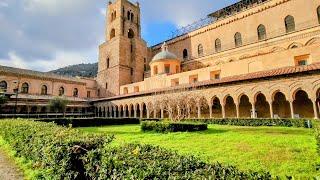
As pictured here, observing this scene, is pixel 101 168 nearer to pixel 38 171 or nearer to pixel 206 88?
pixel 38 171

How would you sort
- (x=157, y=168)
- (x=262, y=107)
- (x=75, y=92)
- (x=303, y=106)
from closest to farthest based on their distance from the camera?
(x=157, y=168) → (x=303, y=106) → (x=262, y=107) → (x=75, y=92)

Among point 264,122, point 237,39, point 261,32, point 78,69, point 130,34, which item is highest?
point 78,69

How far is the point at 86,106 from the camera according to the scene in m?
41.3

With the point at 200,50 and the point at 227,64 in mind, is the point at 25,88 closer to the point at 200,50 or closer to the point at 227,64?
the point at 200,50

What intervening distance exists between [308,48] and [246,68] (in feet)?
19.3

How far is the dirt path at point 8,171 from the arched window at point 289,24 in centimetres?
2898

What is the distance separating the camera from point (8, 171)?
670 centimetres

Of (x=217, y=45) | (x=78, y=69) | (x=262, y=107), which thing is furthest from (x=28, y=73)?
(x=78, y=69)

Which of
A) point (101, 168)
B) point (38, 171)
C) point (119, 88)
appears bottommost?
point (38, 171)

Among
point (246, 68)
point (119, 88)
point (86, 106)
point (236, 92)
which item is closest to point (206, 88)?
point (236, 92)

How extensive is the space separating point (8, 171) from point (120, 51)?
3552 cm

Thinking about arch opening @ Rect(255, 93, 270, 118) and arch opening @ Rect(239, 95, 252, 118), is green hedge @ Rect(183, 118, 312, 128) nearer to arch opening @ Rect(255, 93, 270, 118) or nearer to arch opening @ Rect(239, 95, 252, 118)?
arch opening @ Rect(239, 95, 252, 118)

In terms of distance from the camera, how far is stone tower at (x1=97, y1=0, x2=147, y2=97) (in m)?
41.2

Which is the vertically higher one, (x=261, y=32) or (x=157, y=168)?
(x=261, y=32)
